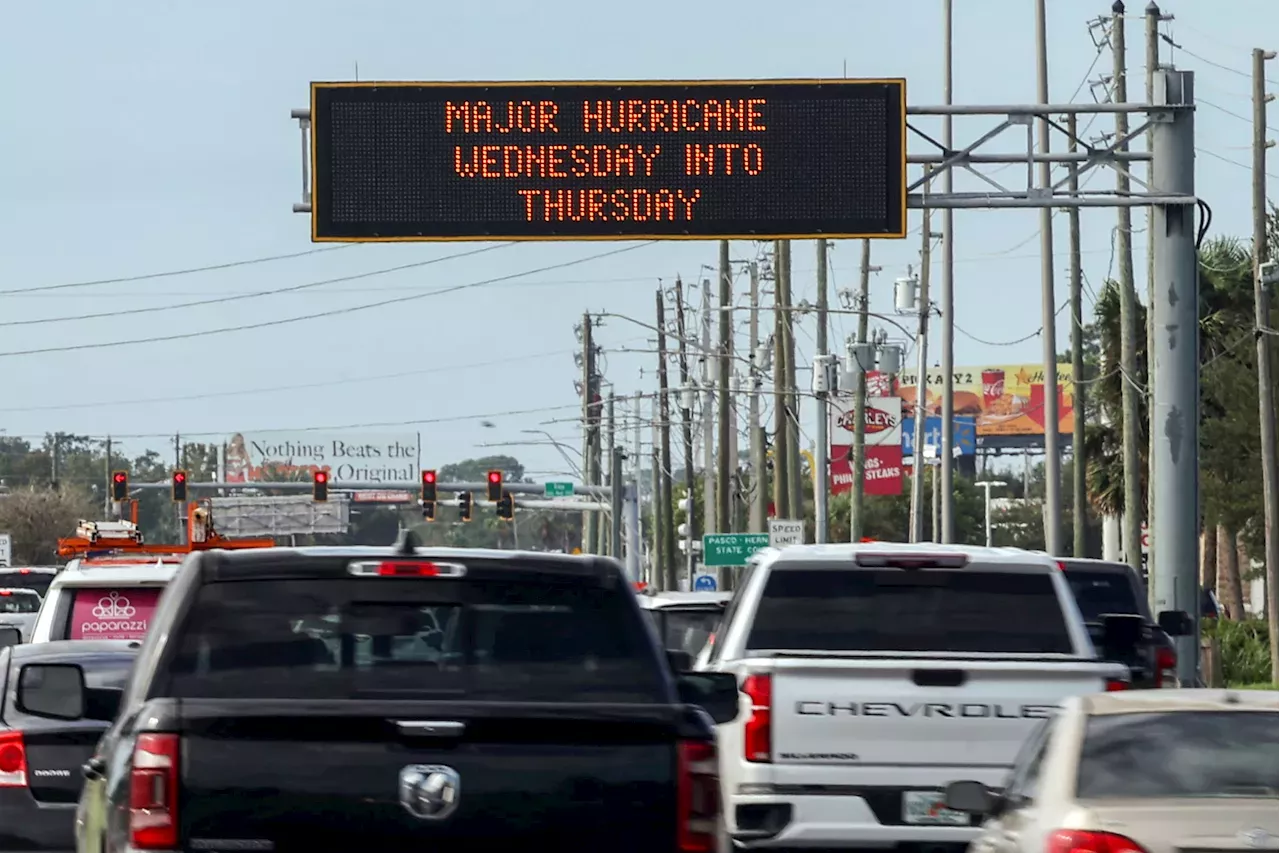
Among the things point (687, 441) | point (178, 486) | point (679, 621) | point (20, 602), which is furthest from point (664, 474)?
point (679, 621)

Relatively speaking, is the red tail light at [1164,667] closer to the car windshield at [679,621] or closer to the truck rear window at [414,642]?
the car windshield at [679,621]

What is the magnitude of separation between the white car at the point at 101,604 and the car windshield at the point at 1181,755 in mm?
9493

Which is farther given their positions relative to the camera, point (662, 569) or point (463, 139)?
point (662, 569)

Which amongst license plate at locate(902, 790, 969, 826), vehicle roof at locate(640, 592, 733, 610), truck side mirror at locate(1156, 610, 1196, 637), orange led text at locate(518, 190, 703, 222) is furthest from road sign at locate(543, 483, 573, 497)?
license plate at locate(902, 790, 969, 826)

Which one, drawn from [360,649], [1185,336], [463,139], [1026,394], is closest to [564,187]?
[463,139]

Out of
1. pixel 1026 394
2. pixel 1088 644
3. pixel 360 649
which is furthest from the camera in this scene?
pixel 1026 394

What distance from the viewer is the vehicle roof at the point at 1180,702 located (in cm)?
895

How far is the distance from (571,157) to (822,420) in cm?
2178

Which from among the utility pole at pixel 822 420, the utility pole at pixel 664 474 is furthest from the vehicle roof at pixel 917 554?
the utility pole at pixel 664 474

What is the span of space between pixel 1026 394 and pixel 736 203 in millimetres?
130297

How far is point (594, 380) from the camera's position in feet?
360

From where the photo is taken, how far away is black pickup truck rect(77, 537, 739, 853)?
691 cm

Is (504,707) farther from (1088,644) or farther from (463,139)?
(463,139)

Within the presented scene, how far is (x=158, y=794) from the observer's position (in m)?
6.88
